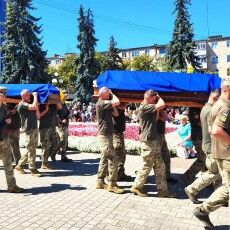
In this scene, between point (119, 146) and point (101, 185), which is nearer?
point (101, 185)

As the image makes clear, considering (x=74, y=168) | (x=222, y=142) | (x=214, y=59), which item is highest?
(x=214, y=59)

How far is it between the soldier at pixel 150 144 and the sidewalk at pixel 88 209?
0.75 feet

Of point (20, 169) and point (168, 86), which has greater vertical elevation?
point (168, 86)

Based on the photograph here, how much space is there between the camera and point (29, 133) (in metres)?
10.6

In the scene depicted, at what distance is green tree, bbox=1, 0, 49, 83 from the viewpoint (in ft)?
124

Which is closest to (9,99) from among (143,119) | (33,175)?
(33,175)

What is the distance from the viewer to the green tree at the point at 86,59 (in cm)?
4778

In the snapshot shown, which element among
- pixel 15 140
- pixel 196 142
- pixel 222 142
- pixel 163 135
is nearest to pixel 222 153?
pixel 222 142

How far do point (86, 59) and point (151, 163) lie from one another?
40.5 m

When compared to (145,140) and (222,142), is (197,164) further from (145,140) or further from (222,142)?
(222,142)

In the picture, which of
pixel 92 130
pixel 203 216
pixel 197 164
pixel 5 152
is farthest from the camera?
pixel 92 130

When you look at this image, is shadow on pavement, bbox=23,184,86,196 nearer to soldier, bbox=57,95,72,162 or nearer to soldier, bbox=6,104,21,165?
soldier, bbox=6,104,21,165

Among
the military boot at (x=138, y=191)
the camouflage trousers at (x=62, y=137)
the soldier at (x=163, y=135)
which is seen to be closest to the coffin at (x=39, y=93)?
the camouflage trousers at (x=62, y=137)

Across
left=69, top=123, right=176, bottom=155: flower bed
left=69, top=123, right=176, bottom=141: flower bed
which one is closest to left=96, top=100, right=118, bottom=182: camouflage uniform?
left=69, top=123, right=176, bottom=155: flower bed
